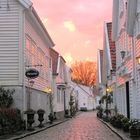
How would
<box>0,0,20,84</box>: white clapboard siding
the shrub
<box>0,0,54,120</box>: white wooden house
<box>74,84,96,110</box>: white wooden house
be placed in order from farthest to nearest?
<box>74,84,96,110</box>: white wooden house, <box>0,0,20,84</box>: white clapboard siding, <box>0,0,54,120</box>: white wooden house, the shrub

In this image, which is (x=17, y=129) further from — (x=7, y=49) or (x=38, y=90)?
(x=38, y=90)

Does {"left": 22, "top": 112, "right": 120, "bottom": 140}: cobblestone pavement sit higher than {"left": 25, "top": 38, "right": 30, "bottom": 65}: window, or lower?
lower

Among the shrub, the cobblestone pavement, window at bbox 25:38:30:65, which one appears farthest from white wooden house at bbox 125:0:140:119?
window at bbox 25:38:30:65

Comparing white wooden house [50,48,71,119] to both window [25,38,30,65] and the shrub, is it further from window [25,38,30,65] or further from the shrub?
the shrub

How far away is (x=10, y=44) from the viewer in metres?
27.1

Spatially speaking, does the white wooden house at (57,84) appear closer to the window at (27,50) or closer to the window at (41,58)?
the window at (41,58)

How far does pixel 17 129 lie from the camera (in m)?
25.0

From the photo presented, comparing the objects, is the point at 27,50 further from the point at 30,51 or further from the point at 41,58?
the point at 41,58

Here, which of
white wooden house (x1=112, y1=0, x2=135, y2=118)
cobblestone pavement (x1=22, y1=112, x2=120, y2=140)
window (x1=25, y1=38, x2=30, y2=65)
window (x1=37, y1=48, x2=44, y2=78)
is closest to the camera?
cobblestone pavement (x1=22, y1=112, x2=120, y2=140)

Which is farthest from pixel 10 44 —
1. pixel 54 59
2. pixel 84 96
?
pixel 84 96

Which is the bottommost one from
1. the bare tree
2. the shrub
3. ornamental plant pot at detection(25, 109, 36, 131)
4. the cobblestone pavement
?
the cobblestone pavement

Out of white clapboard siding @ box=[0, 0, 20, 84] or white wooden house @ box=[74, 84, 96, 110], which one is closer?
white clapboard siding @ box=[0, 0, 20, 84]

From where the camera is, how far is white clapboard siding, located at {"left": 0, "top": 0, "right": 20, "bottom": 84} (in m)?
27.0

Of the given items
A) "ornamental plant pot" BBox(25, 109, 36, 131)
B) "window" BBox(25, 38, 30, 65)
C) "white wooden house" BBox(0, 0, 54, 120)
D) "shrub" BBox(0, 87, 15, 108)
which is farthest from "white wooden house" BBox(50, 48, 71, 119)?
"shrub" BBox(0, 87, 15, 108)
